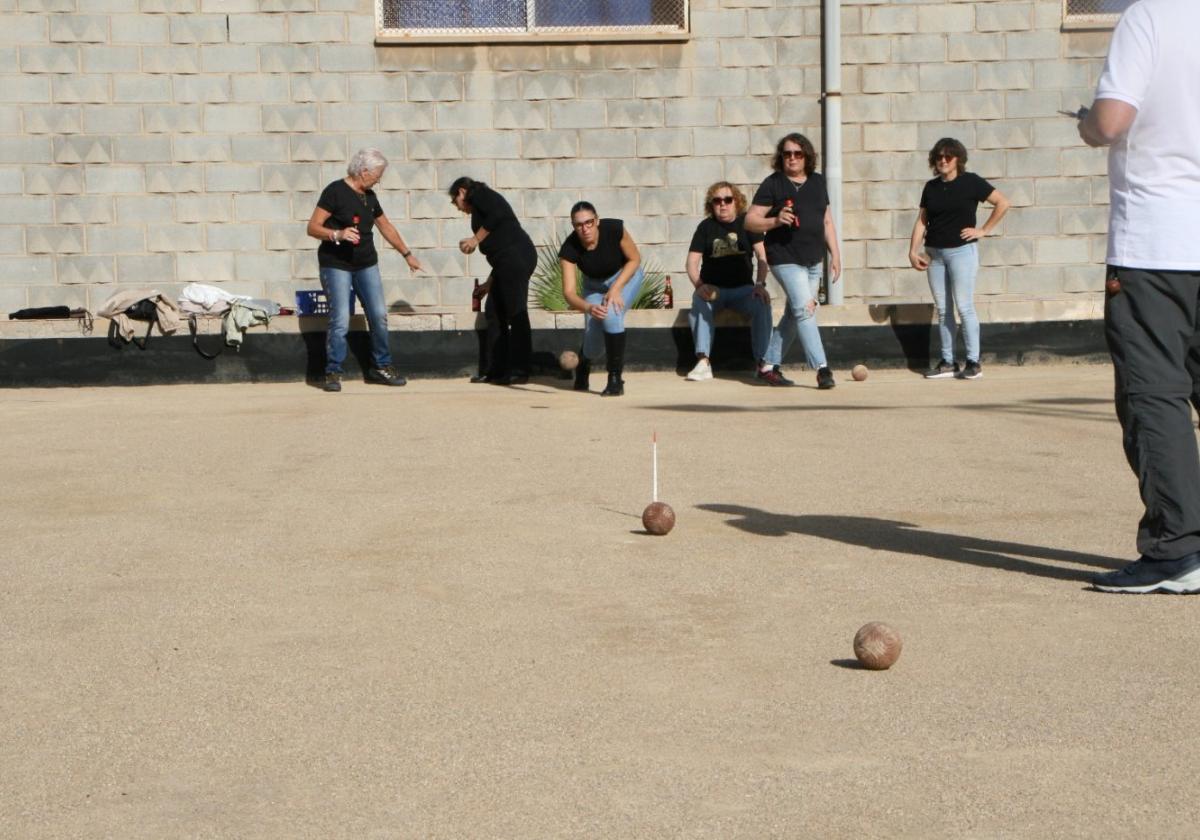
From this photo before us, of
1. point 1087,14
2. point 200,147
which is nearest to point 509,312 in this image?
point 200,147

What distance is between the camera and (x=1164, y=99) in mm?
5500

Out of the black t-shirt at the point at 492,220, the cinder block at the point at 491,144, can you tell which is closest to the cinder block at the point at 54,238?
the cinder block at the point at 491,144

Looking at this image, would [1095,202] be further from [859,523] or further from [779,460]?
[859,523]

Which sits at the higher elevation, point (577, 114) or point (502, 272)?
point (577, 114)

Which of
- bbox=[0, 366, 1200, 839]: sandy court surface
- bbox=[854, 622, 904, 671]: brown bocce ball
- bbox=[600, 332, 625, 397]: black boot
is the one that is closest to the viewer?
bbox=[0, 366, 1200, 839]: sandy court surface

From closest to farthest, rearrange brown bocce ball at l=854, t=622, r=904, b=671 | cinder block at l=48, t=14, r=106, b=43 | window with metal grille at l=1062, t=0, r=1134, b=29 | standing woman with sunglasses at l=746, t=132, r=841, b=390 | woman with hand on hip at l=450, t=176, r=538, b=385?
brown bocce ball at l=854, t=622, r=904, b=671
standing woman with sunglasses at l=746, t=132, r=841, b=390
woman with hand on hip at l=450, t=176, r=538, b=385
cinder block at l=48, t=14, r=106, b=43
window with metal grille at l=1062, t=0, r=1134, b=29

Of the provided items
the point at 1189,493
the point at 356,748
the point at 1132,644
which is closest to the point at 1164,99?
the point at 1189,493

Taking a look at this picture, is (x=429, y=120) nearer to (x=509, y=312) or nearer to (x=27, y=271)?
(x=509, y=312)

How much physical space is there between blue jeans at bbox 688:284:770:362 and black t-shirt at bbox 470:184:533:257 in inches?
55.7

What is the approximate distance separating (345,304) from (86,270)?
3744 mm

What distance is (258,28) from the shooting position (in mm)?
15570

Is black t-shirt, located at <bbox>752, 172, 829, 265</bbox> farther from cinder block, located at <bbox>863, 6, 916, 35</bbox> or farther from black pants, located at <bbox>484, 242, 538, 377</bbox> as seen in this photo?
cinder block, located at <bbox>863, 6, 916, 35</bbox>

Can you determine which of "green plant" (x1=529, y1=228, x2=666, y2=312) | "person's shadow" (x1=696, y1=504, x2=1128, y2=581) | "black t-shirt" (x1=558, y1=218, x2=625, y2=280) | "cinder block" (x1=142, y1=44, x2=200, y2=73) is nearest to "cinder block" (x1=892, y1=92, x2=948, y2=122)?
"green plant" (x1=529, y1=228, x2=666, y2=312)

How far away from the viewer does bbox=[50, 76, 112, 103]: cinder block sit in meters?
15.5
